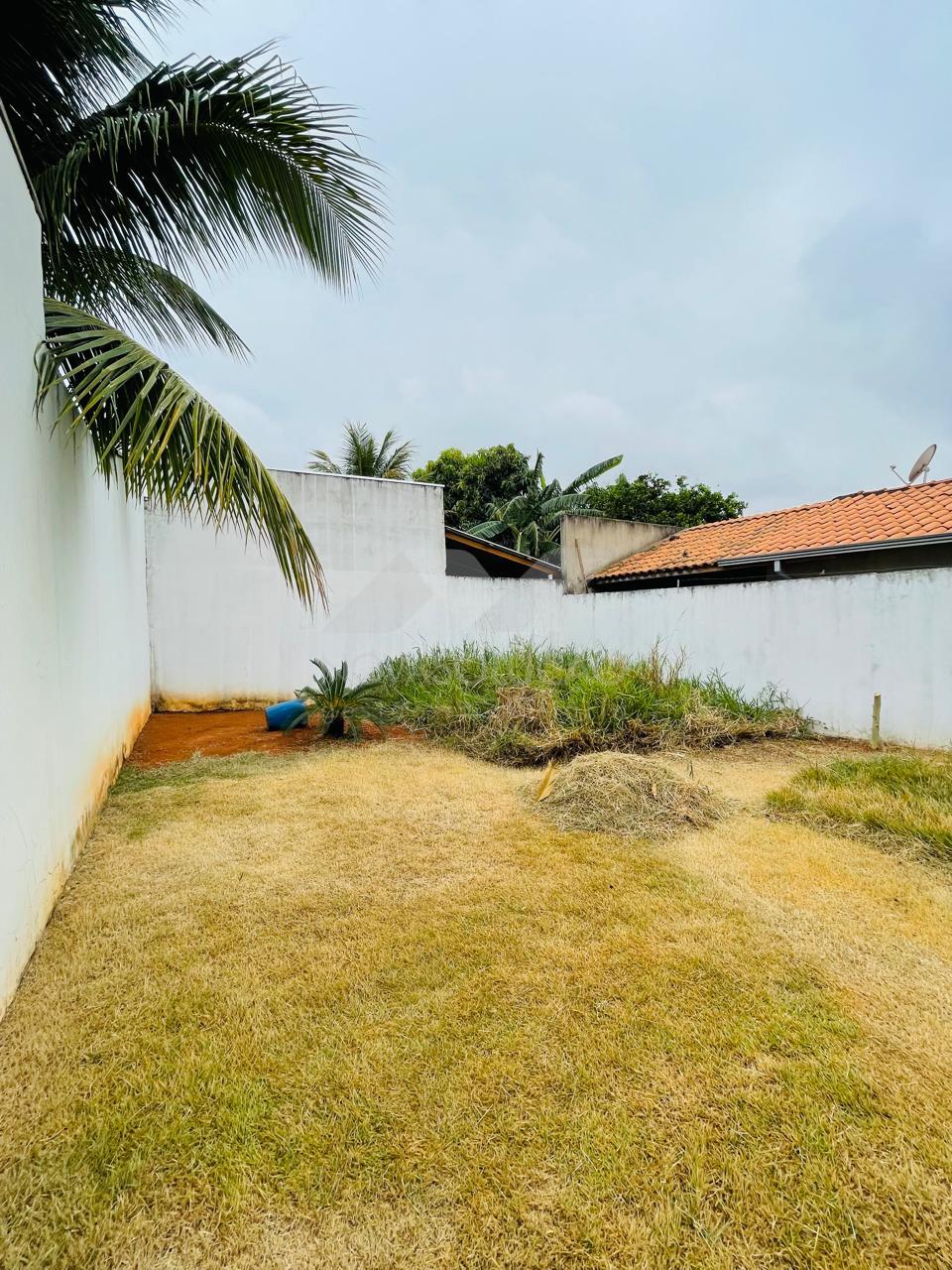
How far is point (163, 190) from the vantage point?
381 centimetres

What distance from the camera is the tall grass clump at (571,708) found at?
20.0ft

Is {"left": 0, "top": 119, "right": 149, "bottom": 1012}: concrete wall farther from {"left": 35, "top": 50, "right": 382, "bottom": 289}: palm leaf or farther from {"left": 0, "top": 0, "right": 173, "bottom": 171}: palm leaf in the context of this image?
{"left": 0, "top": 0, "right": 173, "bottom": 171}: palm leaf

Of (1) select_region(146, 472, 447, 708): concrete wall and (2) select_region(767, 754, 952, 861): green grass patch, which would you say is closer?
(2) select_region(767, 754, 952, 861): green grass patch

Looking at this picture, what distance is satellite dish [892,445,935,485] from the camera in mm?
11719

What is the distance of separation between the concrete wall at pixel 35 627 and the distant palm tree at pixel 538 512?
48.4 feet

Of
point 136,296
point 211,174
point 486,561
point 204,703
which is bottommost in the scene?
point 204,703

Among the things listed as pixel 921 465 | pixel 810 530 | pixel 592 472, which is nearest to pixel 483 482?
pixel 592 472

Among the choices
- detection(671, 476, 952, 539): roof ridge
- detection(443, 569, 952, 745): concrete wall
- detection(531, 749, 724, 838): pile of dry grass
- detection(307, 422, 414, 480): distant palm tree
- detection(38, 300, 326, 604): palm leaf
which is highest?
detection(307, 422, 414, 480): distant palm tree

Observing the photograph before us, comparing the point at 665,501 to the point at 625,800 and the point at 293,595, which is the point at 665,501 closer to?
the point at 293,595

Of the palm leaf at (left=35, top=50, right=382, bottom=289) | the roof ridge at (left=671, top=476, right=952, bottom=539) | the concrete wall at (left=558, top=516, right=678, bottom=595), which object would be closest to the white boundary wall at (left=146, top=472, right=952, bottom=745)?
the concrete wall at (left=558, top=516, right=678, bottom=595)

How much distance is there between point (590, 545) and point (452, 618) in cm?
379

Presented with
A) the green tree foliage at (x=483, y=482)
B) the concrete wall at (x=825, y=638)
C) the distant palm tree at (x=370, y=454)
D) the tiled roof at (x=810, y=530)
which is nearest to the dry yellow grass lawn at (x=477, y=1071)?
the concrete wall at (x=825, y=638)

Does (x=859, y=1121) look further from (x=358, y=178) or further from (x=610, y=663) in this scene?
(x=610, y=663)

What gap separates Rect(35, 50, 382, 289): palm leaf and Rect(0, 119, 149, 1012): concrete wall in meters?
1.36
